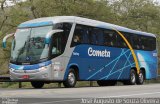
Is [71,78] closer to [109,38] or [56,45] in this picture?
[56,45]

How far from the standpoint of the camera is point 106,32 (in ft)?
88.0

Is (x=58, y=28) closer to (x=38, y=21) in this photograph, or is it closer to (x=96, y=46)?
(x=38, y=21)

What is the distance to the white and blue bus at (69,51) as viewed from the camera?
22.0 metres

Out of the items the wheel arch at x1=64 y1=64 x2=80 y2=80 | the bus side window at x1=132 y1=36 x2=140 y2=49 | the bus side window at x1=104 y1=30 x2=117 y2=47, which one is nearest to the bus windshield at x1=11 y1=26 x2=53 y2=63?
the wheel arch at x1=64 y1=64 x2=80 y2=80

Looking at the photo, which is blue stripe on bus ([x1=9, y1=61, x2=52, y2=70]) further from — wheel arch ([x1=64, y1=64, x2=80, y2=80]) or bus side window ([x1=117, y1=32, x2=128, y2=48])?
bus side window ([x1=117, y1=32, x2=128, y2=48])

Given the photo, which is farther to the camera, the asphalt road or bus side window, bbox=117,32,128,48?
bus side window, bbox=117,32,128,48

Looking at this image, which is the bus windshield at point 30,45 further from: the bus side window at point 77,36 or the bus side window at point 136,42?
the bus side window at point 136,42

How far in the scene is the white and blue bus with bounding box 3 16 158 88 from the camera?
72.2 feet

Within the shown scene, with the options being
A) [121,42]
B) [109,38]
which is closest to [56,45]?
[109,38]

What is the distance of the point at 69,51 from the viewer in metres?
23.0

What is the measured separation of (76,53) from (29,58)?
267cm

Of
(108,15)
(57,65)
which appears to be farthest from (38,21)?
(108,15)

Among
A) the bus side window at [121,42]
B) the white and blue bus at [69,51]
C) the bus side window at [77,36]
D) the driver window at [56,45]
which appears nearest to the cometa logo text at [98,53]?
the white and blue bus at [69,51]

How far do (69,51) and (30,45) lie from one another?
6.50 ft
